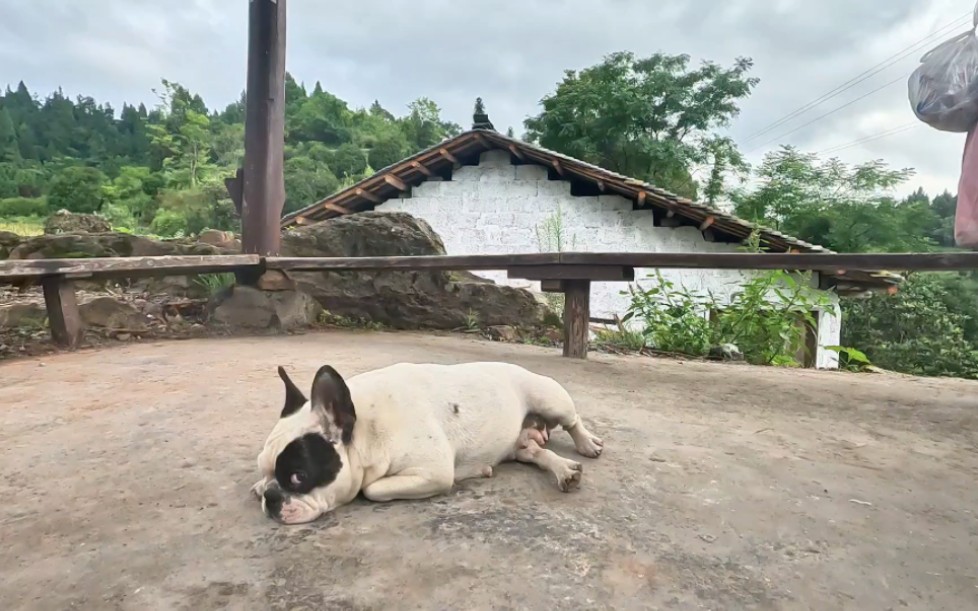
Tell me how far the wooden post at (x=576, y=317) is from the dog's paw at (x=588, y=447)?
8.35ft

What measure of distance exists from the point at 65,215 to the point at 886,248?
1668 cm

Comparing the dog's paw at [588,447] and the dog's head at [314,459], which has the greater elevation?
the dog's head at [314,459]

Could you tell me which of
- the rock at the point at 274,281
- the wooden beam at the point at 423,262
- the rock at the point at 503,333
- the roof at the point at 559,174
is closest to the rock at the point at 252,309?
the rock at the point at 274,281

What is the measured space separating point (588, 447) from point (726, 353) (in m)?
3.77

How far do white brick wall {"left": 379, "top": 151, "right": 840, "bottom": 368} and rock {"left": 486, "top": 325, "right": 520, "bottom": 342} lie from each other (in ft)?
10.8

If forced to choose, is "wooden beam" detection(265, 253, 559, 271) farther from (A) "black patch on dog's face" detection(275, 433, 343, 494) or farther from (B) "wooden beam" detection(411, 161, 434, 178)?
(B) "wooden beam" detection(411, 161, 434, 178)

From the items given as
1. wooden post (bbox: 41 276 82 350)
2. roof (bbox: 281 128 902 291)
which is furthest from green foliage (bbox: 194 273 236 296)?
roof (bbox: 281 128 902 291)

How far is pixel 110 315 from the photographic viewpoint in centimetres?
493

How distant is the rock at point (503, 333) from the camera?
6.03 m

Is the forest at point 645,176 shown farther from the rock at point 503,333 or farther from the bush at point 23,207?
the rock at point 503,333

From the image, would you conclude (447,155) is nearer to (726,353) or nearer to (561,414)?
(726,353)

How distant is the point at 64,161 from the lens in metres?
19.3

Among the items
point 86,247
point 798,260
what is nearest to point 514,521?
point 798,260

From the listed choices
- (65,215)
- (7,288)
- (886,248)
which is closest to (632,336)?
(7,288)
